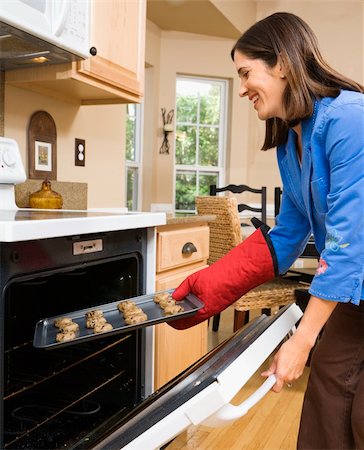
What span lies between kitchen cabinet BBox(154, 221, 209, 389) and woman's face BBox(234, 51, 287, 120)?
24.4 inches

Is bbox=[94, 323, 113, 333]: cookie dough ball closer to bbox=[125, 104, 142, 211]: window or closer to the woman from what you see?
the woman

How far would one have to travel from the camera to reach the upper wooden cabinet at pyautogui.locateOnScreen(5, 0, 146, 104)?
6.29ft

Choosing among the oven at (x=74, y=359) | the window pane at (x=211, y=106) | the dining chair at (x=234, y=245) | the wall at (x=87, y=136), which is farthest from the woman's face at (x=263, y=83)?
the window pane at (x=211, y=106)

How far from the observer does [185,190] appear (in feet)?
18.3

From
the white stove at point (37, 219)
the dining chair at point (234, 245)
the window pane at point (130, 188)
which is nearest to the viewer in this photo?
the white stove at point (37, 219)

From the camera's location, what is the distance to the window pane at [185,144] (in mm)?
5488

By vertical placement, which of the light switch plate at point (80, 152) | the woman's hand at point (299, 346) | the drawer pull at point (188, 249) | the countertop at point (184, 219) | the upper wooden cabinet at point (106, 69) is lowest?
the woman's hand at point (299, 346)

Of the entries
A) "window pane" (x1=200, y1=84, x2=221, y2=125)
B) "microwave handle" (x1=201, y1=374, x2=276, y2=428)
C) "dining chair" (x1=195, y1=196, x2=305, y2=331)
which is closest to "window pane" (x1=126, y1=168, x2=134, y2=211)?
"window pane" (x1=200, y1=84, x2=221, y2=125)

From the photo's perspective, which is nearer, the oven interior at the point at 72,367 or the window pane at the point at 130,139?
the oven interior at the point at 72,367

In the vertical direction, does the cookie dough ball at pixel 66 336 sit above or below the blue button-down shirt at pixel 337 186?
below

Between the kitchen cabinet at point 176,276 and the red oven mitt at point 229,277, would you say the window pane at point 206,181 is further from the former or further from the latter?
the red oven mitt at point 229,277

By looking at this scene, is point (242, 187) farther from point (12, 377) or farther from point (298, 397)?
point (12, 377)

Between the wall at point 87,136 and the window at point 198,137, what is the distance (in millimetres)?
2673

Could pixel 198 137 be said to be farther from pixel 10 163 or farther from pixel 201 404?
pixel 201 404
